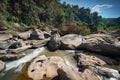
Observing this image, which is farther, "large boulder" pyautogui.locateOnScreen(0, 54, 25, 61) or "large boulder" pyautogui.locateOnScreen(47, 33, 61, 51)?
"large boulder" pyautogui.locateOnScreen(47, 33, 61, 51)

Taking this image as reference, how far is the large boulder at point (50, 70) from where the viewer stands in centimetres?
1240

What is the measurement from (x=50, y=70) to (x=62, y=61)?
2.46 m

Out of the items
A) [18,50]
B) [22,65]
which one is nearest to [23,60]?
[22,65]

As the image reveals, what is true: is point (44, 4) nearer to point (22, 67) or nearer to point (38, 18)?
point (38, 18)

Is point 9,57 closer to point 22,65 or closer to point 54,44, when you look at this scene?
point 22,65

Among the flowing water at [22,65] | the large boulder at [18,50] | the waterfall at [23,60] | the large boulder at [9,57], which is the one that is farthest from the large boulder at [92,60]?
the large boulder at [18,50]

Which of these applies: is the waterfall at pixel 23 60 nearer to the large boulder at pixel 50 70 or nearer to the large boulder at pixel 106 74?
the large boulder at pixel 50 70

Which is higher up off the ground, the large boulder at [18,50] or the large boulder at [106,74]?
the large boulder at [18,50]

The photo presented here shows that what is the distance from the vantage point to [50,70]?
1494 cm

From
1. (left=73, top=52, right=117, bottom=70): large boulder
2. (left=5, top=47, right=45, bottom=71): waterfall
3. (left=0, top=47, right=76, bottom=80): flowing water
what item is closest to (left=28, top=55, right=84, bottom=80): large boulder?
(left=0, top=47, right=76, bottom=80): flowing water

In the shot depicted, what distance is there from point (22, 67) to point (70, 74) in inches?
257

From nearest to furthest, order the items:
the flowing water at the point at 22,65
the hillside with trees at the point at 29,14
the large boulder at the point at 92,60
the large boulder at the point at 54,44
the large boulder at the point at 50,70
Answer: the large boulder at the point at 50,70, the flowing water at the point at 22,65, the large boulder at the point at 92,60, the large boulder at the point at 54,44, the hillside with trees at the point at 29,14

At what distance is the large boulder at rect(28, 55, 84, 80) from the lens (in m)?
12.4

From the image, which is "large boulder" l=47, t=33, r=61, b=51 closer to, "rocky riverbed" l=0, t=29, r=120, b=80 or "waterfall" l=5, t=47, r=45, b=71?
"rocky riverbed" l=0, t=29, r=120, b=80
